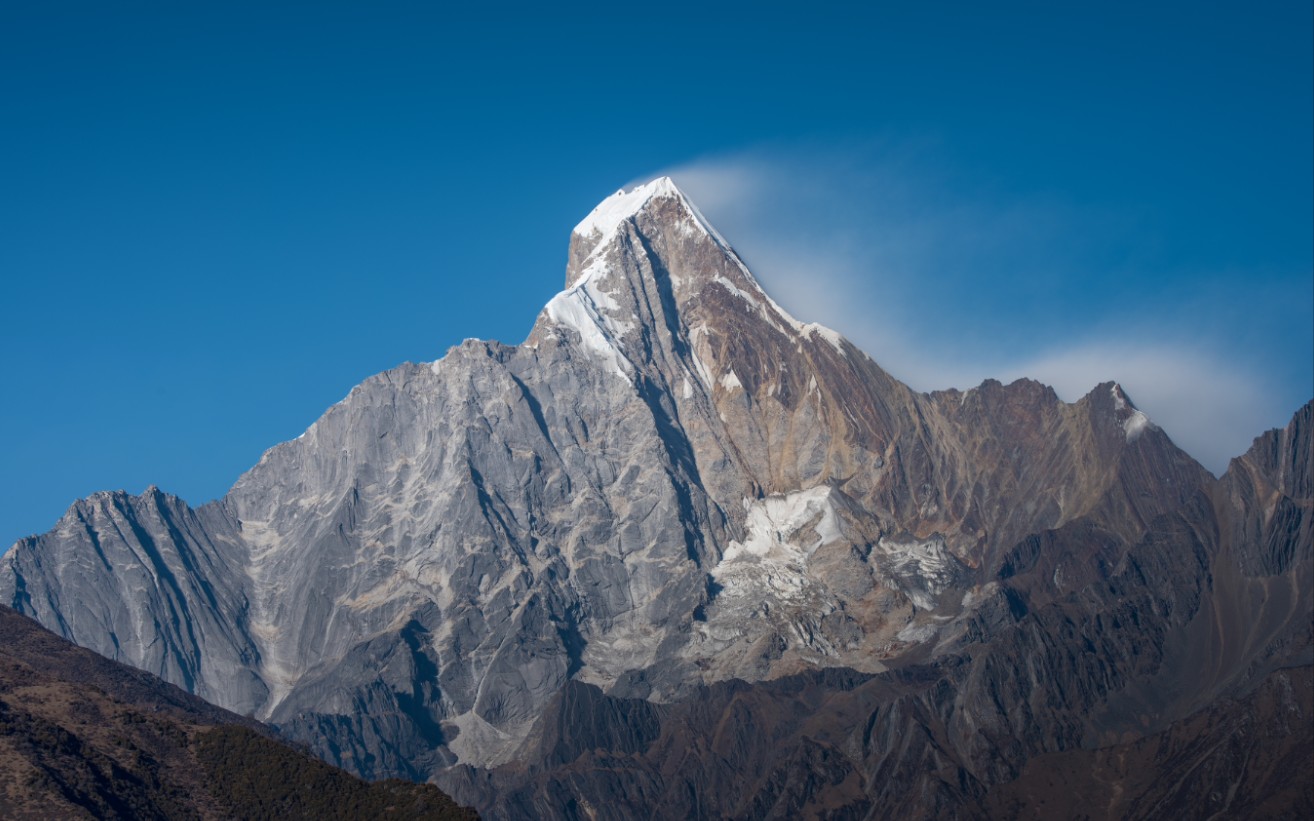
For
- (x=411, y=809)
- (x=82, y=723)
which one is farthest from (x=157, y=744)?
(x=411, y=809)

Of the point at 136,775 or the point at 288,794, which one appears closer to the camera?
the point at 136,775

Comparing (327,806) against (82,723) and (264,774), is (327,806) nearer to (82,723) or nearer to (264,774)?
(264,774)

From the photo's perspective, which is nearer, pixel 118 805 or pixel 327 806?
pixel 118 805

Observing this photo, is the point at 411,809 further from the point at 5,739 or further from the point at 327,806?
the point at 5,739

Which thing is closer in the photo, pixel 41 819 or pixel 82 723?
pixel 41 819

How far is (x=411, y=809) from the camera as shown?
192 m

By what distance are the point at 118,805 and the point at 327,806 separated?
2212cm

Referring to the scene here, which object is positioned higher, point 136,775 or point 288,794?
point 136,775

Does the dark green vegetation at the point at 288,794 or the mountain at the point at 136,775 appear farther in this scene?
the dark green vegetation at the point at 288,794

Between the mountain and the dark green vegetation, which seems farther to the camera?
the dark green vegetation

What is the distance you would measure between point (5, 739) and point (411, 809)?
38176 mm

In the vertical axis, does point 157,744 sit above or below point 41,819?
above

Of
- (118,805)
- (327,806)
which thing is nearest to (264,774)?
(327,806)

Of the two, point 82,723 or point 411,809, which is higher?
point 82,723
